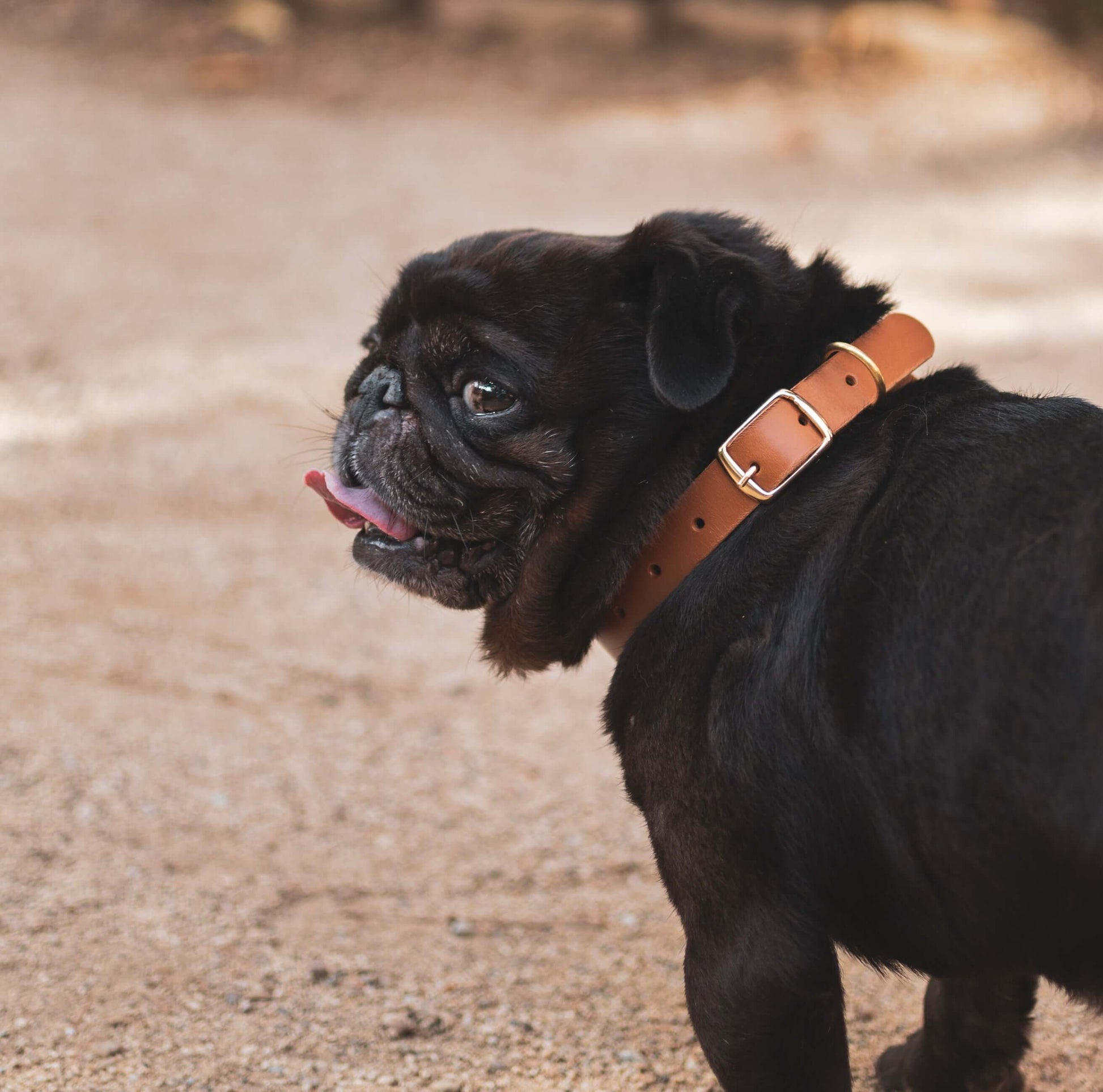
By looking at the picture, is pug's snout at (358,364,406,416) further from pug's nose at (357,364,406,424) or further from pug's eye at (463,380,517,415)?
pug's eye at (463,380,517,415)

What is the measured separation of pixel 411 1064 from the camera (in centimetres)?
293

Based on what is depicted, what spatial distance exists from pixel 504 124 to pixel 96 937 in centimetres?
1243

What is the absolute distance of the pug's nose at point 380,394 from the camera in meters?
3.01

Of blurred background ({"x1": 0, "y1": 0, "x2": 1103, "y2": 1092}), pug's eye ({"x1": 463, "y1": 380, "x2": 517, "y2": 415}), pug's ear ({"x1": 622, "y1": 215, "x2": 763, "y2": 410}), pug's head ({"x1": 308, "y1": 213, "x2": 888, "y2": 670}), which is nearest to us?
pug's ear ({"x1": 622, "y1": 215, "x2": 763, "y2": 410})

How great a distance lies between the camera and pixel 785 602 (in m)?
2.32

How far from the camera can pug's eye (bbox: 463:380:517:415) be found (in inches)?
109

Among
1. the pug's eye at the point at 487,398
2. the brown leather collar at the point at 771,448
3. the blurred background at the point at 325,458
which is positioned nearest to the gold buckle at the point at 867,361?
the brown leather collar at the point at 771,448

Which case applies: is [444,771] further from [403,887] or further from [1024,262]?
[1024,262]

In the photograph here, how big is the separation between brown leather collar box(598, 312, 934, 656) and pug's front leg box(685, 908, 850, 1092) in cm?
73

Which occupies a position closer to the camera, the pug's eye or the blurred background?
the pug's eye

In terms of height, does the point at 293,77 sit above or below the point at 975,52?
below

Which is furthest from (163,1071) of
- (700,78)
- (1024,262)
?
(700,78)

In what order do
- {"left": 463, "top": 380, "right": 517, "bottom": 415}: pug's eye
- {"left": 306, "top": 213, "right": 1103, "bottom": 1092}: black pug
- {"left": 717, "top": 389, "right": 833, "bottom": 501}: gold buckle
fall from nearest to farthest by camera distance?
{"left": 306, "top": 213, "right": 1103, "bottom": 1092}: black pug → {"left": 717, "top": 389, "right": 833, "bottom": 501}: gold buckle → {"left": 463, "top": 380, "right": 517, "bottom": 415}: pug's eye

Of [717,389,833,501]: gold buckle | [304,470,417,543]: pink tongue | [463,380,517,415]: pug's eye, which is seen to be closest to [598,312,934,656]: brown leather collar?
[717,389,833,501]: gold buckle
